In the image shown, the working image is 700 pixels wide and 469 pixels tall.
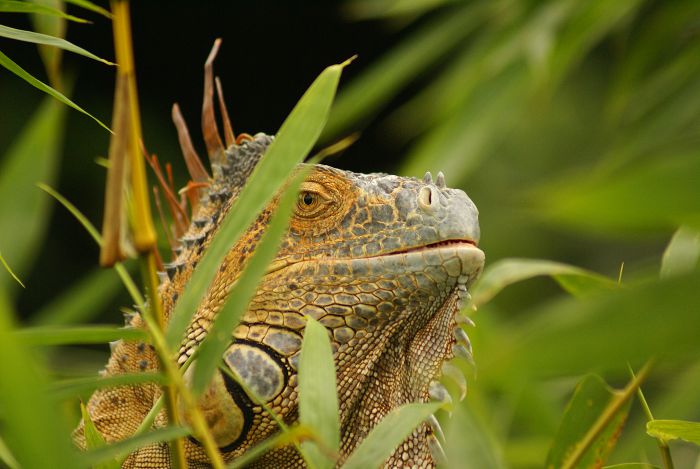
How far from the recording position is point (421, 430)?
5.56 ft

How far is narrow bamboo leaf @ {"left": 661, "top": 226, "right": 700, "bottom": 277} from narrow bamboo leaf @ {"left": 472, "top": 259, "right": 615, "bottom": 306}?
0.63 feet

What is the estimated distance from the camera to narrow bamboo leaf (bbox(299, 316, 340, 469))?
115 centimetres

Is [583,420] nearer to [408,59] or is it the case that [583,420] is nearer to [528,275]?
[528,275]

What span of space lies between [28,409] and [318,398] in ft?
1.36

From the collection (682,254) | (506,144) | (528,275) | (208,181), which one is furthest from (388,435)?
(506,144)

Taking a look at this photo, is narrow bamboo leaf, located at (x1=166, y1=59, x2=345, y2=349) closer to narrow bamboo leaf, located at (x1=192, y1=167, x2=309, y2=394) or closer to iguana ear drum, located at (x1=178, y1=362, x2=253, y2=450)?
narrow bamboo leaf, located at (x1=192, y1=167, x2=309, y2=394)

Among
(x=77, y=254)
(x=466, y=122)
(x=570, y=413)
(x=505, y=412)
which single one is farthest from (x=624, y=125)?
(x=77, y=254)

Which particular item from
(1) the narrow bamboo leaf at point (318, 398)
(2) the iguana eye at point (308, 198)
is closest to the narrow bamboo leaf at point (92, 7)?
(1) the narrow bamboo leaf at point (318, 398)

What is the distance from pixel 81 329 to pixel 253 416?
0.57m

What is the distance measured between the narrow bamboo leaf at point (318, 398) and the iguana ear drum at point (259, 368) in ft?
1.14

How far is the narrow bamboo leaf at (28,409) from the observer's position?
32.4 inches

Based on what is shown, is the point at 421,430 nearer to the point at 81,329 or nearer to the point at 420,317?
the point at 420,317

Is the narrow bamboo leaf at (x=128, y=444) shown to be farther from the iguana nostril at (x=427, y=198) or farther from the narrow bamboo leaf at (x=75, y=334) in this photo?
the iguana nostril at (x=427, y=198)

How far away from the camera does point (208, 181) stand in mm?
1950
